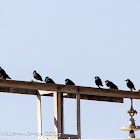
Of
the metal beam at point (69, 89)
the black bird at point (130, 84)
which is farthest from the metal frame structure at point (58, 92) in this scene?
the black bird at point (130, 84)

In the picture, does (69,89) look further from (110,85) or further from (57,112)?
(110,85)

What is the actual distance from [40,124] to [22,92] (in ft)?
6.02

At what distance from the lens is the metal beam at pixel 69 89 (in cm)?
4428

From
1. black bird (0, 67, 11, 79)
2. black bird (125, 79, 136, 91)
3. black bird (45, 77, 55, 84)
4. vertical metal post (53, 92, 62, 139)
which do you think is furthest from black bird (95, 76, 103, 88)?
black bird (0, 67, 11, 79)

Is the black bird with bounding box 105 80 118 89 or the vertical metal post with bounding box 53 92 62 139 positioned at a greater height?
the black bird with bounding box 105 80 118 89

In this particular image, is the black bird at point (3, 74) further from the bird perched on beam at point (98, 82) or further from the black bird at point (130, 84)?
the black bird at point (130, 84)

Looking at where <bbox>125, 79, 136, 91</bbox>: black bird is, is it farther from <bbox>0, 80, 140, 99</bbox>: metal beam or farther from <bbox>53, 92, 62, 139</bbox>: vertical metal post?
<bbox>53, 92, 62, 139</bbox>: vertical metal post

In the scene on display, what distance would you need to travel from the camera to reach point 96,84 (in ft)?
167

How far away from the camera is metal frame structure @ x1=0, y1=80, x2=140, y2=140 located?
146 ft

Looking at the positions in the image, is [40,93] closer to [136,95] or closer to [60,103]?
[60,103]

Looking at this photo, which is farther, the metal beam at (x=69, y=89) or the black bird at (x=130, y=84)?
the black bird at (x=130, y=84)

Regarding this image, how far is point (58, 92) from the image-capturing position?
151 ft

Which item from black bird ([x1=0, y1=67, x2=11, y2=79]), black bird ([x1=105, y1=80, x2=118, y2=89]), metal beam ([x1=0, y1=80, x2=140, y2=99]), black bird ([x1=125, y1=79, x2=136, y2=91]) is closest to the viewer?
metal beam ([x1=0, y1=80, x2=140, y2=99])

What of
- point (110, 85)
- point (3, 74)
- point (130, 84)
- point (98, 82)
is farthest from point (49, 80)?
point (130, 84)
